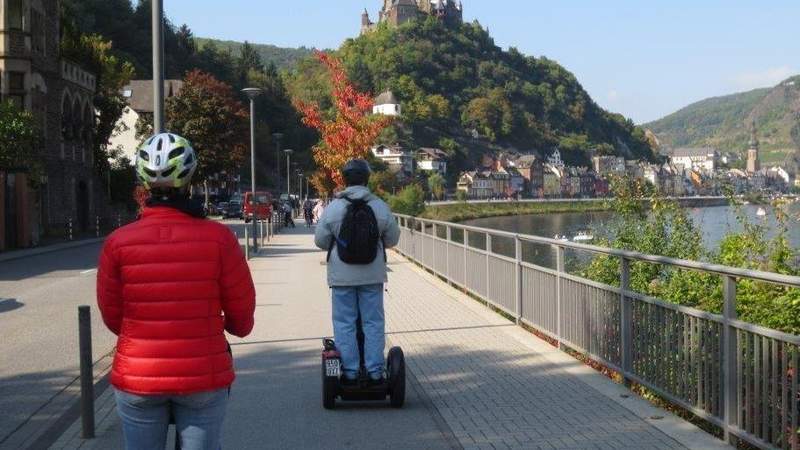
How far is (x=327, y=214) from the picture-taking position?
7.02 metres

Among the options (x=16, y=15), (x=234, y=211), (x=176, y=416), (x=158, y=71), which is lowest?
(x=234, y=211)

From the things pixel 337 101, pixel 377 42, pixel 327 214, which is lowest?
pixel 327 214

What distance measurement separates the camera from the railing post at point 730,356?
5.79 metres

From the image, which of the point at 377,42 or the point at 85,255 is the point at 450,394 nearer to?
the point at 85,255

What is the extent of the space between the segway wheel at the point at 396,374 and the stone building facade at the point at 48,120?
1082 inches

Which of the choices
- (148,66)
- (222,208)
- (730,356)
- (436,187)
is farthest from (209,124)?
(436,187)

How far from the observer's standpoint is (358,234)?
6.90m

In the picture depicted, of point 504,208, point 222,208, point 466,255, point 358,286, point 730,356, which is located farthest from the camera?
point 504,208

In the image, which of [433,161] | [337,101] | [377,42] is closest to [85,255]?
[337,101]

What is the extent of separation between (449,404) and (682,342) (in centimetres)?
177

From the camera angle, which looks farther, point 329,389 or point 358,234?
point 329,389

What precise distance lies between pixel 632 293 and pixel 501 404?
4.27 feet

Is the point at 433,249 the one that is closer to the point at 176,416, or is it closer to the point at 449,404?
the point at 449,404

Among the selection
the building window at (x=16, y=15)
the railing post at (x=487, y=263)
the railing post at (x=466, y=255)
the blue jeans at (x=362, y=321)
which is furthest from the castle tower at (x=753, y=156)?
the blue jeans at (x=362, y=321)
